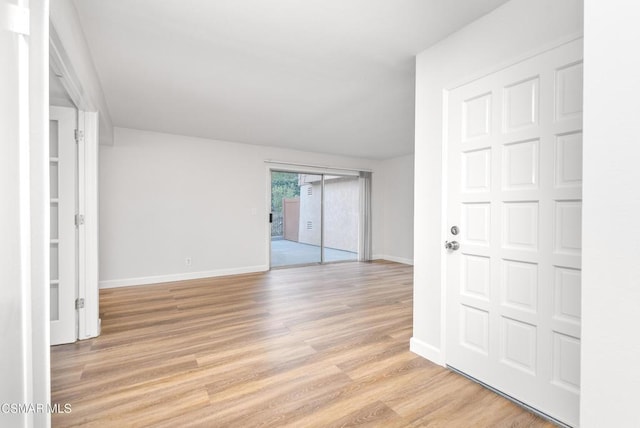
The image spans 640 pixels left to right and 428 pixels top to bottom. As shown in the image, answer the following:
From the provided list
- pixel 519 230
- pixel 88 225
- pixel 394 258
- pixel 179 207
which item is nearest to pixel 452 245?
pixel 519 230

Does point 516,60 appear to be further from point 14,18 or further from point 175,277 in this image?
point 175,277

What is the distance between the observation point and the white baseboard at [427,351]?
2121 millimetres

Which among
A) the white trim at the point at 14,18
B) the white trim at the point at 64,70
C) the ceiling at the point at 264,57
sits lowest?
the white trim at the point at 14,18

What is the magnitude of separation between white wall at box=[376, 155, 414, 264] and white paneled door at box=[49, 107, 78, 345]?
17.6ft

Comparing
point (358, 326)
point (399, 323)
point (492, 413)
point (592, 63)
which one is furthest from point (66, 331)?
point (592, 63)

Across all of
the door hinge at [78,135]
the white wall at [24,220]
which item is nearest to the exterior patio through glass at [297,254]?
the door hinge at [78,135]

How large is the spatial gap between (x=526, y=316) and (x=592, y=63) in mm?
1356

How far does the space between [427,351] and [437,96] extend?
6.23 ft

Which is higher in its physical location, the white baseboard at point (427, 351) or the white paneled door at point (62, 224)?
the white paneled door at point (62, 224)

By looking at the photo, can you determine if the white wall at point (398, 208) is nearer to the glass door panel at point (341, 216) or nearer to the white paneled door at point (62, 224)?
the glass door panel at point (341, 216)

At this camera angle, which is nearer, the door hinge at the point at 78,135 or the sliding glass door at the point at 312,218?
the door hinge at the point at 78,135

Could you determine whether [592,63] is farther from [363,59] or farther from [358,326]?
[358,326]

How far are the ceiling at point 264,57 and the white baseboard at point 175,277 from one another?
2272mm

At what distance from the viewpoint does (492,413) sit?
5.30ft
